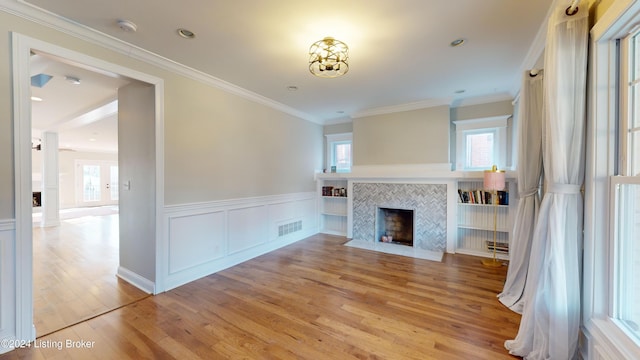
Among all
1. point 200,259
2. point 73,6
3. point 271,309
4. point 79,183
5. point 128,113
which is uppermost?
point 73,6

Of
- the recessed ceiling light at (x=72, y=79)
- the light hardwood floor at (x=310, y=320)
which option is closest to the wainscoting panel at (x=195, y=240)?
the light hardwood floor at (x=310, y=320)

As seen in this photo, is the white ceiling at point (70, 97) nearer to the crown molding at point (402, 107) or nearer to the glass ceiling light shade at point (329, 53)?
the glass ceiling light shade at point (329, 53)

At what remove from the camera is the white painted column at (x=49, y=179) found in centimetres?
622

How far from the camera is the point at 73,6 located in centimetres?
189

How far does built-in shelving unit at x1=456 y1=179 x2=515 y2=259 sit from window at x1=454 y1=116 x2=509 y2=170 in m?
0.40

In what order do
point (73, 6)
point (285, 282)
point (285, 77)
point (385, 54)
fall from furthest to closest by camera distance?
point (285, 77) < point (285, 282) < point (385, 54) < point (73, 6)

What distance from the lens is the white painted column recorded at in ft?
20.4

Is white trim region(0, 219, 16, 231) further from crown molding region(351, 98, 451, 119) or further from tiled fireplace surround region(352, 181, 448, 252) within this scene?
crown molding region(351, 98, 451, 119)

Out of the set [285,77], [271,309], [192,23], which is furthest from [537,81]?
[271,309]

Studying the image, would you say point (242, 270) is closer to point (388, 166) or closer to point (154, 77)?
point (154, 77)

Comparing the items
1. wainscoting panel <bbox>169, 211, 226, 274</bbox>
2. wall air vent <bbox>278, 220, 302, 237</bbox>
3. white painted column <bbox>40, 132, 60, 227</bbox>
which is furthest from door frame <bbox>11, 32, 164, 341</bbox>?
white painted column <bbox>40, 132, 60, 227</bbox>

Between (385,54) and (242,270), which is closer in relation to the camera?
(385,54)

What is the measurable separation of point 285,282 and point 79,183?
11991 mm

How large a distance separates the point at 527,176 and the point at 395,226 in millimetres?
2731
